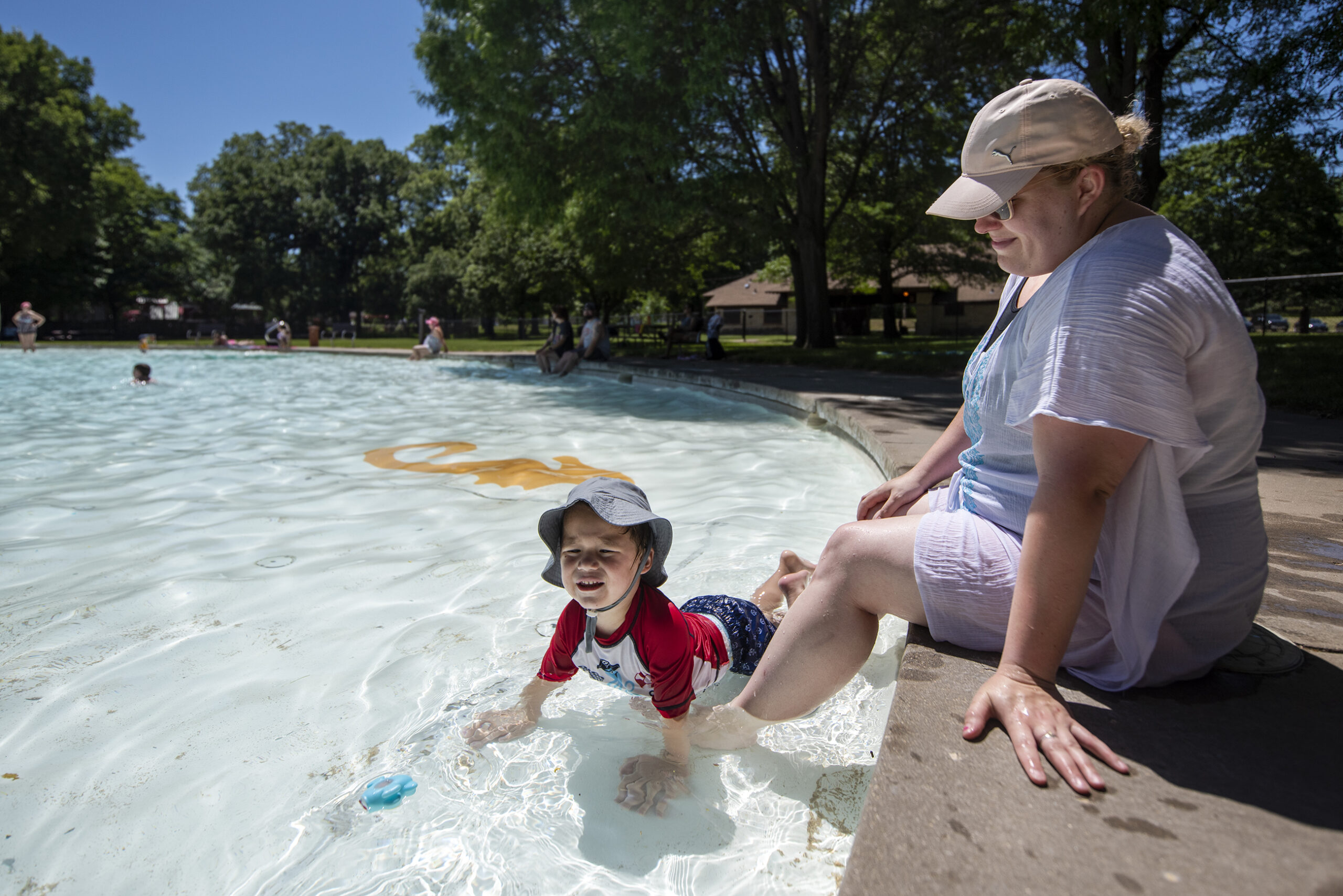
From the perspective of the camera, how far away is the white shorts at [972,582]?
1.87 m

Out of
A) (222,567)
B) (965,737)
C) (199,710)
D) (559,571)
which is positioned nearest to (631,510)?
(559,571)

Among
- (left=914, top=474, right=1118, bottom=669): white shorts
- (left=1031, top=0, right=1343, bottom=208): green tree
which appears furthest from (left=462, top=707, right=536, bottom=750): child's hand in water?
(left=1031, top=0, right=1343, bottom=208): green tree

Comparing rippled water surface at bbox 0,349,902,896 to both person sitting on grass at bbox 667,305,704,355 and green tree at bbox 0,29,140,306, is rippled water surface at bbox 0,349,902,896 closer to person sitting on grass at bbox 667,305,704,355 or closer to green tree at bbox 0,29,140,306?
person sitting on grass at bbox 667,305,704,355

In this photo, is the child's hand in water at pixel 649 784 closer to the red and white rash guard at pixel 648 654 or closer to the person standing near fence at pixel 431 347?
the red and white rash guard at pixel 648 654

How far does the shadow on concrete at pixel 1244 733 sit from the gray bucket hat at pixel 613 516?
1020 mm

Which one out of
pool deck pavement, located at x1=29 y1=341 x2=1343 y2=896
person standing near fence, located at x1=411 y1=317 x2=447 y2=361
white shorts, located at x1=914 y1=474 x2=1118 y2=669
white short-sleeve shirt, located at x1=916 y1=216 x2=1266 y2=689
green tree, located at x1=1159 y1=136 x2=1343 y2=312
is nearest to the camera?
pool deck pavement, located at x1=29 y1=341 x2=1343 y2=896

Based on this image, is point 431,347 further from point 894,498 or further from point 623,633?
point 623,633

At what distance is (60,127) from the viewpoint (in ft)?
129

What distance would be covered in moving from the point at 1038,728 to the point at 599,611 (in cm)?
128

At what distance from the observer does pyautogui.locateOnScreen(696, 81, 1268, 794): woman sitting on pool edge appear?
5.21ft

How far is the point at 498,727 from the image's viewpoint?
263 centimetres

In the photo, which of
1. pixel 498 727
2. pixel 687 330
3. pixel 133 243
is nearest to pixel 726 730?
pixel 498 727

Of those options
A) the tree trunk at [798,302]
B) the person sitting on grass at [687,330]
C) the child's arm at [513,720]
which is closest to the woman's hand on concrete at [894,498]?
the child's arm at [513,720]

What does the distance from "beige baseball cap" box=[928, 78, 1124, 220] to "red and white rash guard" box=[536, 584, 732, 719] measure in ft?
4.80
